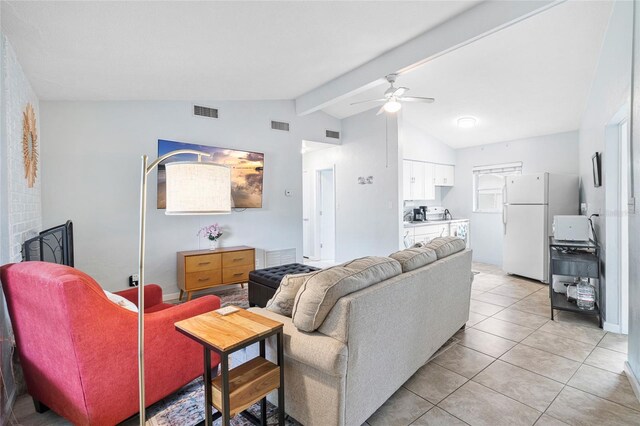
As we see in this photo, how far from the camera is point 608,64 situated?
2.80 metres

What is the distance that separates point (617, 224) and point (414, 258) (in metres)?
2.20

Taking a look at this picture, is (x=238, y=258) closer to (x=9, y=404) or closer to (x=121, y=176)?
(x=121, y=176)

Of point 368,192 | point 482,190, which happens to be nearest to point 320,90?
point 368,192

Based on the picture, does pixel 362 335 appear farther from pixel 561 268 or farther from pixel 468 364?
pixel 561 268

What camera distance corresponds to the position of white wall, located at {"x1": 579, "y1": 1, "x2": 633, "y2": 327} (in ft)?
7.47

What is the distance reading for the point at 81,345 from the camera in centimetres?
147

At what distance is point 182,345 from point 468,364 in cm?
210

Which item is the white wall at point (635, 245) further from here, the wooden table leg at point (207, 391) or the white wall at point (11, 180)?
the white wall at point (11, 180)

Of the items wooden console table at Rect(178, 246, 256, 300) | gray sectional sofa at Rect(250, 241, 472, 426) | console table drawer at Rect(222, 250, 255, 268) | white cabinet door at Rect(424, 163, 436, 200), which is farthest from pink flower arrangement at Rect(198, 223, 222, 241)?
white cabinet door at Rect(424, 163, 436, 200)

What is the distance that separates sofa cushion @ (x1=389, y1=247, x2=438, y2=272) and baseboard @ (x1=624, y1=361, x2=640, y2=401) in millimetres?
1460

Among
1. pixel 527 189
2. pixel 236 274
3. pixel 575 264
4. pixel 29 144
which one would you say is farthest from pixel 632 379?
pixel 29 144

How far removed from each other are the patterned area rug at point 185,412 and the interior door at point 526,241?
4.55m

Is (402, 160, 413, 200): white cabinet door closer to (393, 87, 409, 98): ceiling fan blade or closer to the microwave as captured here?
(393, 87, 409, 98): ceiling fan blade

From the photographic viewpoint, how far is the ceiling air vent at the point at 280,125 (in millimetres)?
4953
